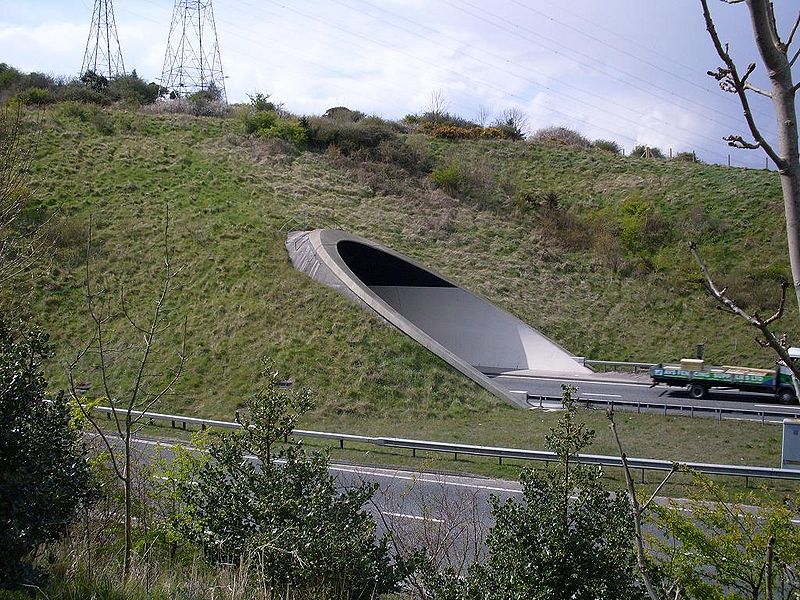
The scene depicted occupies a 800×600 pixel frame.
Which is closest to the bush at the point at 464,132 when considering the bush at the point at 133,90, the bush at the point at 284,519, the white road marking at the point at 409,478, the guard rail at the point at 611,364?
the bush at the point at 133,90

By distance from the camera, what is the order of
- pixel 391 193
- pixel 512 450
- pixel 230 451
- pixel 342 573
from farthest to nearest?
pixel 391 193 → pixel 512 450 → pixel 230 451 → pixel 342 573

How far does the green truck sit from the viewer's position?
2316 centimetres

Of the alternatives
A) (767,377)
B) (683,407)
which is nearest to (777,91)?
(683,407)

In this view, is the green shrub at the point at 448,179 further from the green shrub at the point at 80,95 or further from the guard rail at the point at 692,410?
the guard rail at the point at 692,410

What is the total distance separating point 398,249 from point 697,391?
16230 millimetres

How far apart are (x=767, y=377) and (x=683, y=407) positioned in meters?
4.07

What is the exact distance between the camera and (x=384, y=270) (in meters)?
30.3

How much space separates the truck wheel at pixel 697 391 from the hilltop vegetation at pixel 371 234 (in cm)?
701

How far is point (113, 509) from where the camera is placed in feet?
31.6

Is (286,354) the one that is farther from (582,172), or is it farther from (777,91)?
(582,172)

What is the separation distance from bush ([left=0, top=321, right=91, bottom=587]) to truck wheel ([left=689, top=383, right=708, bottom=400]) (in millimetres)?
20972

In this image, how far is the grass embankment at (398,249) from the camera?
21.4m

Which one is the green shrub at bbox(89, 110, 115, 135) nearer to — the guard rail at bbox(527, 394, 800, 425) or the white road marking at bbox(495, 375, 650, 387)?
the white road marking at bbox(495, 375, 650, 387)

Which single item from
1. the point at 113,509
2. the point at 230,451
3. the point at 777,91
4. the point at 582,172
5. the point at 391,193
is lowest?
the point at 113,509
